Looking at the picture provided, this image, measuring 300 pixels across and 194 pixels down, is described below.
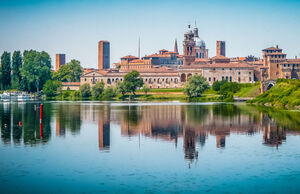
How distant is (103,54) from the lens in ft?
563

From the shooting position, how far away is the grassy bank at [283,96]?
5394cm

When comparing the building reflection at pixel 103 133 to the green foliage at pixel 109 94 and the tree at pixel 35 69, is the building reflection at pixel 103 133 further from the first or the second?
the green foliage at pixel 109 94

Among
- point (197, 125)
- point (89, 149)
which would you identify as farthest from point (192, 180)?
point (197, 125)

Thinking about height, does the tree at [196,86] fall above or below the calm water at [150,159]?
above

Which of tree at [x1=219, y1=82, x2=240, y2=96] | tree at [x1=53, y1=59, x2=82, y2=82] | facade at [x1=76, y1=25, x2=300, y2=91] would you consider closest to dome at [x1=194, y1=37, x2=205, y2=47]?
facade at [x1=76, y1=25, x2=300, y2=91]

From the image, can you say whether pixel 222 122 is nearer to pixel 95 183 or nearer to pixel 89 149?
Answer: pixel 89 149

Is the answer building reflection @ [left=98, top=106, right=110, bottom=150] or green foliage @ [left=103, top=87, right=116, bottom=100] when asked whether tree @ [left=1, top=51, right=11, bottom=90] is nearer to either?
green foliage @ [left=103, top=87, right=116, bottom=100]

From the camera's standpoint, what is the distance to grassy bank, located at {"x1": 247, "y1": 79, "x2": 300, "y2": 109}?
177 ft

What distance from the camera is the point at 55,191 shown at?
14.6m

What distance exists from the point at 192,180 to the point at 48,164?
5.61 metres

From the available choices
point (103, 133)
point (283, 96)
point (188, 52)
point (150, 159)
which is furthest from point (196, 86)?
point (150, 159)

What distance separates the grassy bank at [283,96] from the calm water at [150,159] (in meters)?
24.2

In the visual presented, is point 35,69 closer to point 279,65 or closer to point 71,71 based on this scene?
point 71,71

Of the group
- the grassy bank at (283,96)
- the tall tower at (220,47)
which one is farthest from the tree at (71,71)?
the grassy bank at (283,96)
